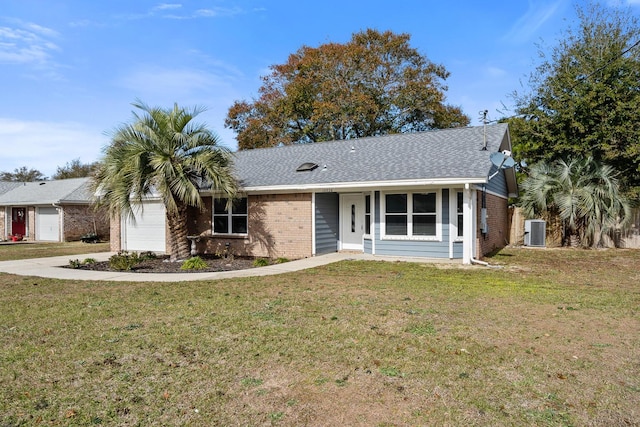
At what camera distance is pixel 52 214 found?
26.9 m

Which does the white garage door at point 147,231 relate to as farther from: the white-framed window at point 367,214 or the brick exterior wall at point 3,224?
the brick exterior wall at point 3,224

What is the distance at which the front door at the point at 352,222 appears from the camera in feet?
49.8

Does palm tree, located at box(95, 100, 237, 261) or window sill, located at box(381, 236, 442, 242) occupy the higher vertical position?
palm tree, located at box(95, 100, 237, 261)

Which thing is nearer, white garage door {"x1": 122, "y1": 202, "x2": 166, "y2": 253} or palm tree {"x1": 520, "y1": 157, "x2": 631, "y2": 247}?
palm tree {"x1": 520, "y1": 157, "x2": 631, "y2": 247}

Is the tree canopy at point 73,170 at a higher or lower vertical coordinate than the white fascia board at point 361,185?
higher

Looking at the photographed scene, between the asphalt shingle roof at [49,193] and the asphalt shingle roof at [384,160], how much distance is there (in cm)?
1334

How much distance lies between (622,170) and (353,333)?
62.7ft

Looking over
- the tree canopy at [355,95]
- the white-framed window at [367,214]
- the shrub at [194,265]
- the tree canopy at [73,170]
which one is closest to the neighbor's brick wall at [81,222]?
the tree canopy at [355,95]

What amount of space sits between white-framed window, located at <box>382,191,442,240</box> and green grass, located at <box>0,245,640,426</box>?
4.90m

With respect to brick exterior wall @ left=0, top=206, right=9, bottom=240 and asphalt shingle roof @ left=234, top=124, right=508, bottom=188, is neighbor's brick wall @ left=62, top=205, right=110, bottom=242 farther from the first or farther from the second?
asphalt shingle roof @ left=234, top=124, right=508, bottom=188

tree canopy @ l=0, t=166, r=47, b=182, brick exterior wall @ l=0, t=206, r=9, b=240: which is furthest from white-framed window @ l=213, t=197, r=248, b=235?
tree canopy @ l=0, t=166, r=47, b=182

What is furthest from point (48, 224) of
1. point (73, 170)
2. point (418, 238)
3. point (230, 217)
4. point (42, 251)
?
point (73, 170)

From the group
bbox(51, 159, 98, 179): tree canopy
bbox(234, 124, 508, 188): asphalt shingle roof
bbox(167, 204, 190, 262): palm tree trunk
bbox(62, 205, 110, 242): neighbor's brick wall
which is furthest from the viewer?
bbox(51, 159, 98, 179): tree canopy

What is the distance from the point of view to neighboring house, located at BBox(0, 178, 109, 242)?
25.7m
